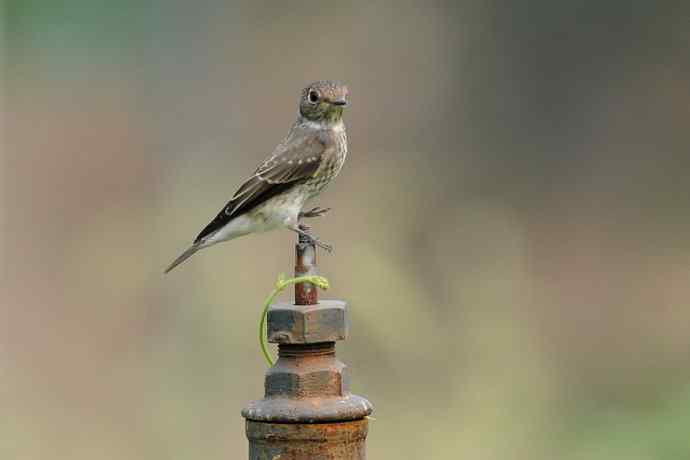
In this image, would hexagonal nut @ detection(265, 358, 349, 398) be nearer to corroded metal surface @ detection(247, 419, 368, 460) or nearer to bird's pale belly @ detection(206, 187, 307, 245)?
corroded metal surface @ detection(247, 419, 368, 460)

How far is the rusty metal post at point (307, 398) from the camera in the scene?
223 centimetres

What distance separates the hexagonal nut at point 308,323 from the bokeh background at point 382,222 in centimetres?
254

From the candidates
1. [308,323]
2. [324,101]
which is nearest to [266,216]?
[324,101]

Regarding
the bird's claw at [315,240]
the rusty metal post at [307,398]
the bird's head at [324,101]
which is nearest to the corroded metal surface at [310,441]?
the rusty metal post at [307,398]

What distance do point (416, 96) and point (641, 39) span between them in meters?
1.34

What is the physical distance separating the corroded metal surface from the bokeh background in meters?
2.54

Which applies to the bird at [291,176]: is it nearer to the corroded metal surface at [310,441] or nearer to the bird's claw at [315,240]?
the bird's claw at [315,240]

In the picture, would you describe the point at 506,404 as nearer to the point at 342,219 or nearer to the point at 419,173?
the point at 342,219

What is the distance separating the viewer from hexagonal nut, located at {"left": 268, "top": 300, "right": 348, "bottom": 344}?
7.41 feet

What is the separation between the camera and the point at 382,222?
557cm

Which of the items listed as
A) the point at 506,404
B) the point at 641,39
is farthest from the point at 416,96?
the point at 506,404

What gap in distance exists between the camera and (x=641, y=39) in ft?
25.4

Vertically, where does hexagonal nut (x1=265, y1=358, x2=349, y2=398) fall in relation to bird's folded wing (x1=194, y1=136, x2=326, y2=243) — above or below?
below

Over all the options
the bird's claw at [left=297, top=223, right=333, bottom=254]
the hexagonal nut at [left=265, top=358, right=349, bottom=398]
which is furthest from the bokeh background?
the hexagonal nut at [left=265, top=358, right=349, bottom=398]
